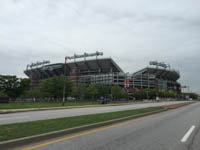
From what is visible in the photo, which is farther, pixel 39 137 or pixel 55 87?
pixel 55 87

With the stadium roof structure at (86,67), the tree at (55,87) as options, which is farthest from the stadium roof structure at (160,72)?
the tree at (55,87)

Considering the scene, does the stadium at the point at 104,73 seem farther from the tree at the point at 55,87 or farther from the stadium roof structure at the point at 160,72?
the tree at the point at 55,87

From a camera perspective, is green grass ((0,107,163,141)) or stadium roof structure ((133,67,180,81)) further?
stadium roof structure ((133,67,180,81))

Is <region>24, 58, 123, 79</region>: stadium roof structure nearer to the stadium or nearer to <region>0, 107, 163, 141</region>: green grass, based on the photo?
the stadium

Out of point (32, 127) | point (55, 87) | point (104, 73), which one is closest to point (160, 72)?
point (104, 73)

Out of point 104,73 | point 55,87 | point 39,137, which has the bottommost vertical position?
point 39,137

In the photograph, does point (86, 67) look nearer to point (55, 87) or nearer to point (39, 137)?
point (55, 87)

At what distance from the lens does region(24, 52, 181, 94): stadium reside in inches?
4441

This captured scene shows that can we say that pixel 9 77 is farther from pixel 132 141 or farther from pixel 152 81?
pixel 152 81

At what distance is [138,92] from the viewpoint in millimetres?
105688

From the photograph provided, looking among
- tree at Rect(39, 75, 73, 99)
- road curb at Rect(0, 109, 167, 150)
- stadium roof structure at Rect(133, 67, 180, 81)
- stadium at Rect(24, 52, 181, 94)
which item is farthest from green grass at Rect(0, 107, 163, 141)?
stadium roof structure at Rect(133, 67, 180, 81)

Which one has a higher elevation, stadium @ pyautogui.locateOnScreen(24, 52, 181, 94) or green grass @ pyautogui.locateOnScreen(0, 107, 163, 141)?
stadium @ pyautogui.locateOnScreen(24, 52, 181, 94)

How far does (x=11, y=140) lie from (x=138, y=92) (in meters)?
103

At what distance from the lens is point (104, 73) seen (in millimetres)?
117250
